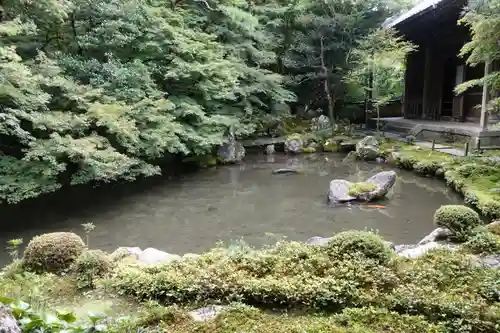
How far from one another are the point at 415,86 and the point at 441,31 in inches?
194

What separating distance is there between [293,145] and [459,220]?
1328 cm

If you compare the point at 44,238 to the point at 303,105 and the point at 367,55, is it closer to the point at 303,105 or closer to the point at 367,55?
→ the point at 367,55

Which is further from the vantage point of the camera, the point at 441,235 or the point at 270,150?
the point at 270,150

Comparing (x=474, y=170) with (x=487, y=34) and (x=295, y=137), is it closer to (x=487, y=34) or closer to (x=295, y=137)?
(x=487, y=34)

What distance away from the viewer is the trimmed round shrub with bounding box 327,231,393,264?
477 cm

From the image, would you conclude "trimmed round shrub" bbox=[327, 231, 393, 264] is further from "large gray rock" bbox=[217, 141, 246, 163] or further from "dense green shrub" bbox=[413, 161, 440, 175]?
"large gray rock" bbox=[217, 141, 246, 163]

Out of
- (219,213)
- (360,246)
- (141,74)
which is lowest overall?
(219,213)

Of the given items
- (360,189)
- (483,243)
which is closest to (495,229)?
(483,243)

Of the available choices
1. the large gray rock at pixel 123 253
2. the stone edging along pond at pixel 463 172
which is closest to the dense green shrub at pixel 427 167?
the stone edging along pond at pixel 463 172

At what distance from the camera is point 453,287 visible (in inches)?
163

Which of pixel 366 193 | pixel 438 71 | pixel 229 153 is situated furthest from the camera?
pixel 438 71

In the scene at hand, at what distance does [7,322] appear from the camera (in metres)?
2.18

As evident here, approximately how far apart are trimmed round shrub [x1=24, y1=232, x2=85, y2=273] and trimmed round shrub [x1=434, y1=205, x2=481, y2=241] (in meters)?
5.66

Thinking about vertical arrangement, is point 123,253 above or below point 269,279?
below
